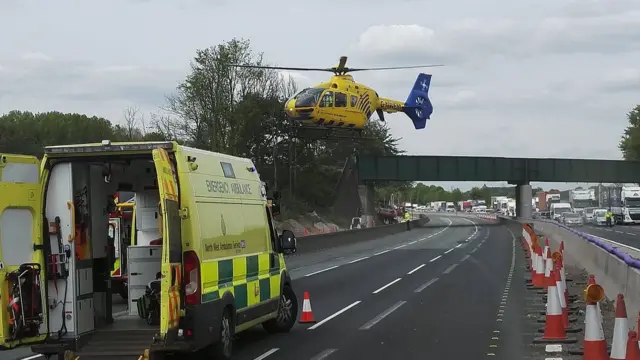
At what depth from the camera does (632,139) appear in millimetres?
133000

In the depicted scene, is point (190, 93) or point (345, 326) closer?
point (345, 326)

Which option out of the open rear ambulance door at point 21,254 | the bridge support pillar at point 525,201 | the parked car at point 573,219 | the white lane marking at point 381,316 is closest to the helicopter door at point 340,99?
the white lane marking at point 381,316

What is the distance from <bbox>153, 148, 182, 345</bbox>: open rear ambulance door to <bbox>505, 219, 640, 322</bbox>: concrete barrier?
20.1ft

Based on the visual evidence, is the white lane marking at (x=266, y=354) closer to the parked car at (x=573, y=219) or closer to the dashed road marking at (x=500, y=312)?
the dashed road marking at (x=500, y=312)

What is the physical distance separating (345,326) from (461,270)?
1358cm

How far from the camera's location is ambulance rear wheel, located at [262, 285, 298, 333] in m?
12.8

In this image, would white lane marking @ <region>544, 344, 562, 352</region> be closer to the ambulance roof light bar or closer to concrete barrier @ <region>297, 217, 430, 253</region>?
the ambulance roof light bar

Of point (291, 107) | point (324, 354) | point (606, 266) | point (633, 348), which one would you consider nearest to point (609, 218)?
point (291, 107)

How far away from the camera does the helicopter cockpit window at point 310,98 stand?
1489 inches

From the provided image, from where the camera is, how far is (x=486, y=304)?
669 inches

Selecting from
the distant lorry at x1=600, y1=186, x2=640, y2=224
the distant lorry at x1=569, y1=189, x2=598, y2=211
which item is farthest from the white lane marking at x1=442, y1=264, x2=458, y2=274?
the distant lorry at x1=569, y1=189, x2=598, y2=211

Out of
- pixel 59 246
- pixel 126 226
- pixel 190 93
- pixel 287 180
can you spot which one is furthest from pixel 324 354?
pixel 287 180

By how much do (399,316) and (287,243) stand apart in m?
3.62

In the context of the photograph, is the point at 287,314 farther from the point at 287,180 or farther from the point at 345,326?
the point at 287,180
